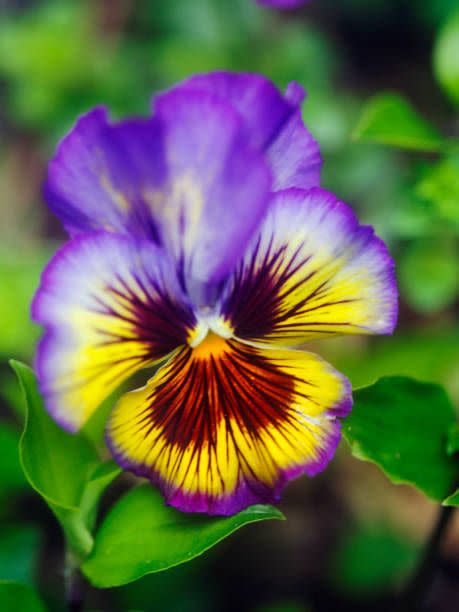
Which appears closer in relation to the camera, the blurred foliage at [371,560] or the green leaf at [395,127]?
the green leaf at [395,127]

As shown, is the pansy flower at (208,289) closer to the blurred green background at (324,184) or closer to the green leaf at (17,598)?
the green leaf at (17,598)

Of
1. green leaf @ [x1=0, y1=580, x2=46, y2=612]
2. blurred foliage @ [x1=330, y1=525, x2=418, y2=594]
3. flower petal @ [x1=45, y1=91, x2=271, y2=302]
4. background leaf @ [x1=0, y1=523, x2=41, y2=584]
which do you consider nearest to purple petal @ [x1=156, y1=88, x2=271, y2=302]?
flower petal @ [x1=45, y1=91, x2=271, y2=302]

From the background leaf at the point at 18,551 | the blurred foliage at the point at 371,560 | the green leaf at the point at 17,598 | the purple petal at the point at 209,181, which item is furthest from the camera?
the blurred foliage at the point at 371,560

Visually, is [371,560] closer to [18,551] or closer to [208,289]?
[18,551]

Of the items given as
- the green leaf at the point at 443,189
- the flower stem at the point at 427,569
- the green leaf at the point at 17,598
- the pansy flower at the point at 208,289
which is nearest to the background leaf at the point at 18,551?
the green leaf at the point at 17,598

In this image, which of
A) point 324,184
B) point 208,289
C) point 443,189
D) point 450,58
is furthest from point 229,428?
point 324,184

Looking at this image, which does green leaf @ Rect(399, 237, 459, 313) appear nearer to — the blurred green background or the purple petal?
the blurred green background

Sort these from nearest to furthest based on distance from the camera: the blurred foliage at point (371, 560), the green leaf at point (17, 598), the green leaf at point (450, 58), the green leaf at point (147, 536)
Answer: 1. the green leaf at point (147, 536)
2. the green leaf at point (17, 598)
3. the green leaf at point (450, 58)
4. the blurred foliage at point (371, 560)

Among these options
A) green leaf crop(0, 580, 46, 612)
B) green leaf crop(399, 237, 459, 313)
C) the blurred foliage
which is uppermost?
green leaf crop(399, 237, 459, 313)
